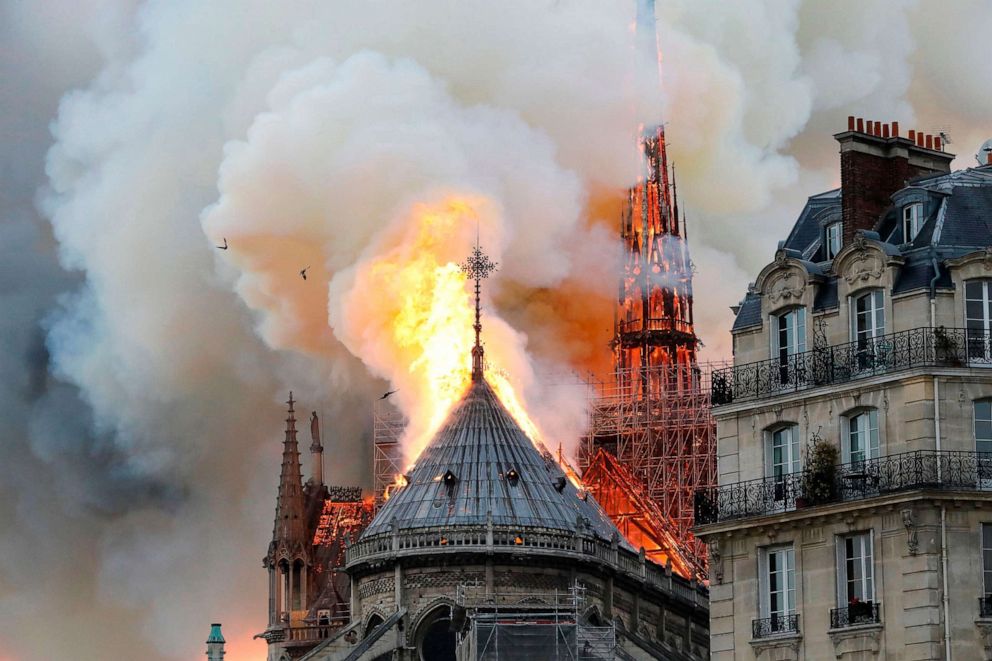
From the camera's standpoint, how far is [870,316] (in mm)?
70312

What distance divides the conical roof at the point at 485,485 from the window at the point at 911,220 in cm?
3065

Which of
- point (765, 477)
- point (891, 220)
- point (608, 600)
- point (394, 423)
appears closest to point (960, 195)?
point (891, 220)

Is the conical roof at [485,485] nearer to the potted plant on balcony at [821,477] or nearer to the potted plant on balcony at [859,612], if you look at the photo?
the potted plant on balcony at [821,477]

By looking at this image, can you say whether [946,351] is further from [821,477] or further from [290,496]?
[290,496]

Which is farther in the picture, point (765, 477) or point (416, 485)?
point (416, 485)

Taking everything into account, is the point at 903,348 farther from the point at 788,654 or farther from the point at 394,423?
the point at 394,423

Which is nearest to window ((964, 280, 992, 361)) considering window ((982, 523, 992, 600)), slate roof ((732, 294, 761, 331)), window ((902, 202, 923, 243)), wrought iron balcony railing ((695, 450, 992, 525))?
wrought iron balcony railing ((695, 450, 992, 525))

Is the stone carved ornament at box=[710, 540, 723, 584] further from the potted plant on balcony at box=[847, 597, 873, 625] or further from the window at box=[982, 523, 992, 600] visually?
the window at box=[982, 523, 992, 600]

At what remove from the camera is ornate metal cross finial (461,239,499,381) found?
10756 centimetres

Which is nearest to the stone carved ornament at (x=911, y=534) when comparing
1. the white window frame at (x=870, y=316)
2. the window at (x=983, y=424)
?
the window at (x=983, y=424)

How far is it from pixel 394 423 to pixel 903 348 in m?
51.5

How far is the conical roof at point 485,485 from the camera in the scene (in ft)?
331

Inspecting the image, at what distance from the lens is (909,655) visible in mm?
66188

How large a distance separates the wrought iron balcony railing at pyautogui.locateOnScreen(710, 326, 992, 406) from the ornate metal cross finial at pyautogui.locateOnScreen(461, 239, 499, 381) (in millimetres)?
33967
